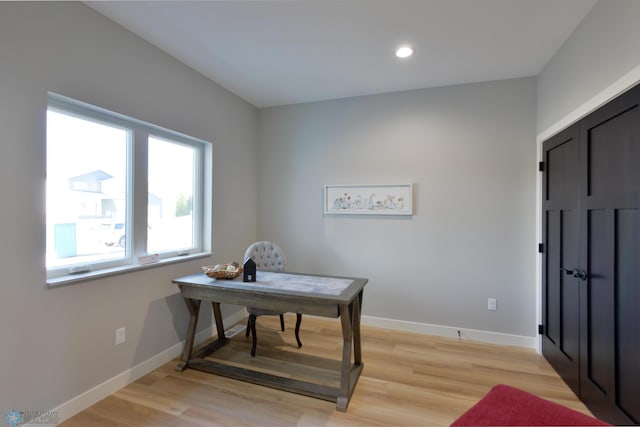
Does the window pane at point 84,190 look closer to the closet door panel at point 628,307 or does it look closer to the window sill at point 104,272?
the window sill at point 104,272

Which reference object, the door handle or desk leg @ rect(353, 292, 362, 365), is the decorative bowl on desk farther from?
the door handle

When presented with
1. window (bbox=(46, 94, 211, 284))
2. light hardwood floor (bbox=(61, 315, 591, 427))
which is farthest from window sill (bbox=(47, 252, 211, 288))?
light hardwood floor (bbox=(61, 315, 591, 427))

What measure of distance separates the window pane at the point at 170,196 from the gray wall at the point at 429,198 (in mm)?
1191

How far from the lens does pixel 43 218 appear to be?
5.76ft

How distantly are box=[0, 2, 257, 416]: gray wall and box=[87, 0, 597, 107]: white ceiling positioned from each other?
257 mm

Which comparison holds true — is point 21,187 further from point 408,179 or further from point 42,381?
point 408,179

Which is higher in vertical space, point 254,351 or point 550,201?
point 550,201

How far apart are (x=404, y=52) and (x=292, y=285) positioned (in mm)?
2197

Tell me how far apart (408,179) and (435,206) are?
0.42 m

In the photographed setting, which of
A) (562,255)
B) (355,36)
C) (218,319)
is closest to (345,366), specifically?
(218,319)

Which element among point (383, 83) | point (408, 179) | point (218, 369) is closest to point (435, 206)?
point (408, 179)

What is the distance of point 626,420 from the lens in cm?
156

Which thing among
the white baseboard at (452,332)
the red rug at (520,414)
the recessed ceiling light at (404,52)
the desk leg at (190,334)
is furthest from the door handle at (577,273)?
the desk leg at (190,334)

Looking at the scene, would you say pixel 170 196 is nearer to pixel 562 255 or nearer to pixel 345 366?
pixel 345 366
